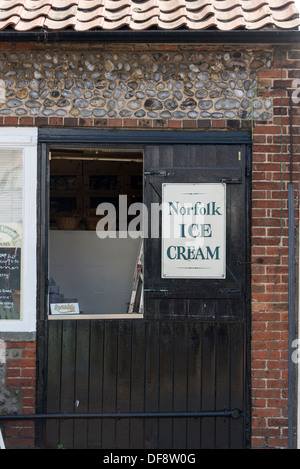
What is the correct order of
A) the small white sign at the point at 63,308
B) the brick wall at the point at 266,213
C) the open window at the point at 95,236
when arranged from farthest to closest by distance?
1. the open window at the point at 95,236
2. the small white sign at the point at 63,308
3. the brick wall at the point at 266,213

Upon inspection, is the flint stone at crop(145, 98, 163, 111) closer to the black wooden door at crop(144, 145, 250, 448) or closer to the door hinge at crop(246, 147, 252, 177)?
the black wooden door at crop(144, 145, 250, 448)

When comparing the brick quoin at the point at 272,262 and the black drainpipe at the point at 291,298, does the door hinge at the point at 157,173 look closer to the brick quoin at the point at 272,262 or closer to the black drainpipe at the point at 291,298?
the brick quoin at the point at 272,262

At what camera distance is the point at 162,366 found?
5.64 metres

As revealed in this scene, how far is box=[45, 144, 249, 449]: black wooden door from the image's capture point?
5641 mm

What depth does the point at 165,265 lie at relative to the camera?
5645 millimetres

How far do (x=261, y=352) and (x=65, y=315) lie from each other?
187 centimetres

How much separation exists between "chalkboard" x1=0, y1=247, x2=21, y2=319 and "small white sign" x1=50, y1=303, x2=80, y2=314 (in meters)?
0.33

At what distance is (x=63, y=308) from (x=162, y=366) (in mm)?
1098

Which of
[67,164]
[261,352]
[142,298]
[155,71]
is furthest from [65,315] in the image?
[67,164]

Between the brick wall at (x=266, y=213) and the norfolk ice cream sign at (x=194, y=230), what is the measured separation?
0.32 metres

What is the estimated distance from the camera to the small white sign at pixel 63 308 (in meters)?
5.78

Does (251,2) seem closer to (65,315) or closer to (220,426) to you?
(65,315)

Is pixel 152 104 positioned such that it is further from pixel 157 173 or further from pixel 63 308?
pixel 63 308

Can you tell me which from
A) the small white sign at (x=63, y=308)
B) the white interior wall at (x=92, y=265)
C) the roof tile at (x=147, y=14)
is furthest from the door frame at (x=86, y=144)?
the white interior wall at (x=92, y=265)
